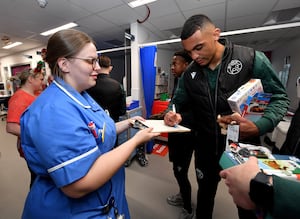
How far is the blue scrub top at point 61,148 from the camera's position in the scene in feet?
1.68

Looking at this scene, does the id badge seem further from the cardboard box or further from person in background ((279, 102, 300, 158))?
person in background ((279, 102, 300, 158))

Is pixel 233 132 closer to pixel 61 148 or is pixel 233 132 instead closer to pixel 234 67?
pixel 234 67

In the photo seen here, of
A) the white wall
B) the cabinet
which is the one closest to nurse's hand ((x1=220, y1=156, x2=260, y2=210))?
the cabinet

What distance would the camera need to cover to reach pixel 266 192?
0.42 meters

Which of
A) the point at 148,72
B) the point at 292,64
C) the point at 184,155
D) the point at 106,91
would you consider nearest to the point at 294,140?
the point at 184,155

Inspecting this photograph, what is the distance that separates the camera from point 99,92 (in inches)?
68.7

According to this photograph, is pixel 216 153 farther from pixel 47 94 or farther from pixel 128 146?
pixel 47 94

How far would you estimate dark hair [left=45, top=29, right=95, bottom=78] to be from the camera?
65cm

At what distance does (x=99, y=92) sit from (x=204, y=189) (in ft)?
4.57

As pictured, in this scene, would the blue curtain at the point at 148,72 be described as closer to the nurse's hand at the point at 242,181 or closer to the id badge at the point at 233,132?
the id badge at the point at 233,132

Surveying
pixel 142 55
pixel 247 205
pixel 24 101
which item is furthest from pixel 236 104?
pixel 142 55

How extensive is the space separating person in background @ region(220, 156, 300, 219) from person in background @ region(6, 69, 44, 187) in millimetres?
1487

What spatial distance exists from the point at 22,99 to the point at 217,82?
5.61 ft

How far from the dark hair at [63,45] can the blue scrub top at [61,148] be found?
0.10 meters
